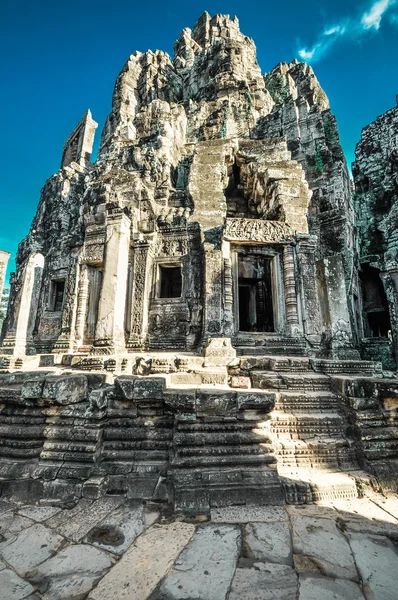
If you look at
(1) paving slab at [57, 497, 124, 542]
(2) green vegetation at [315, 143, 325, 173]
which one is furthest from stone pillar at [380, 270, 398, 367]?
(1) paving slab at [57, 497, 124, 542]

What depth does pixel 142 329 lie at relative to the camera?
362 inches

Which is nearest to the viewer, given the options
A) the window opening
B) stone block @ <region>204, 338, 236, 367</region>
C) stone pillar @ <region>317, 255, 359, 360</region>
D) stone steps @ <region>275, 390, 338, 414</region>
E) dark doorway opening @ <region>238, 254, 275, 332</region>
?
stone steps @ <region>275, 390, 338, 414</region>

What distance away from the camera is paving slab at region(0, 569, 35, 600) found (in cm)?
199

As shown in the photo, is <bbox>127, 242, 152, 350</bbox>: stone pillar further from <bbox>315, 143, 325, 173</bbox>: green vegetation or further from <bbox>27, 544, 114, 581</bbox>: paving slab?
<bbox>315, 143, 325, 173</bbox>: green vegetation

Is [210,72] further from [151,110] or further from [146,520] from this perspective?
[146,520]

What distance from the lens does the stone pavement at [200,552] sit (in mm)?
2025

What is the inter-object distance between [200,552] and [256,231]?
26.7 feet

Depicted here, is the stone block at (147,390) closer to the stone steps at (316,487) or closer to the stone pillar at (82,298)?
the stone steps at (316,487)

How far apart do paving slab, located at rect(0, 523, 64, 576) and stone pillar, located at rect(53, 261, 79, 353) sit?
788cm

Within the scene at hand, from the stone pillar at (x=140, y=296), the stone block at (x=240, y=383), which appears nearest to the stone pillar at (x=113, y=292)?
the stone pillar at (x=140, y=296)

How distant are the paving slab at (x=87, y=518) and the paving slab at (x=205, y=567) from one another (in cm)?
107

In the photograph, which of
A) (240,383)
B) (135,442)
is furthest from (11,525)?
(240,383)

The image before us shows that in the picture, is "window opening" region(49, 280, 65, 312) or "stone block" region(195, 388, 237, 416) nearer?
"stone block" region(195, 388, 237, 416)

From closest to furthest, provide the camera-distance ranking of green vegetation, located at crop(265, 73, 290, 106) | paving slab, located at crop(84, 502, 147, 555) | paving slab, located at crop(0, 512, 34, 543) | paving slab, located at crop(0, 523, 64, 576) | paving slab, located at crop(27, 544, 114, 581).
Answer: paving slab, located at crop(27, 544, 114, 581) → paving slab, located at crop(0, 523, 64, 576) → paving slab, located at crop(84, 502, 147, 555) → paving slab, located at crop(0, 512, 34, 543) → green vegetation, located at crop(265, 73, 290, 106)
